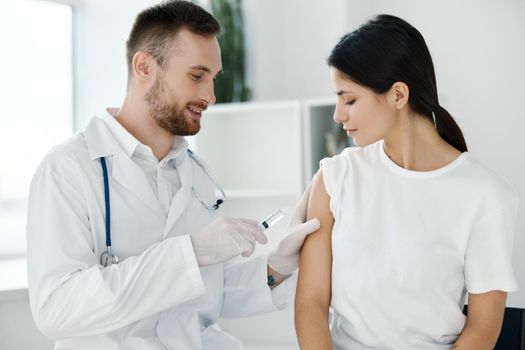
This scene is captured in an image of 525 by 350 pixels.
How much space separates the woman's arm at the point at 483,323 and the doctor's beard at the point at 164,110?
2.84ft

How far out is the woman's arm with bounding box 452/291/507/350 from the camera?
1456 mm

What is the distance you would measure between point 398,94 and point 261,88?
1825 mm

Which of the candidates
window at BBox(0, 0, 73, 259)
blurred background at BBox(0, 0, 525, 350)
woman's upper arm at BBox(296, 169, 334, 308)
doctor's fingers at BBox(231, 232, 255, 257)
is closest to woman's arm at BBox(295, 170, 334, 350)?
woman's upper arm at BBox(296, 169, 334, 308)

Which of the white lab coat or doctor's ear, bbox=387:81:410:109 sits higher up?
doctor's ear, bbox=387:81:410:109

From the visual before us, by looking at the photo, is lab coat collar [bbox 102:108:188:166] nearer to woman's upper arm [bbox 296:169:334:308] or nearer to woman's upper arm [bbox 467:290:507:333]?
woman's upper arm [bbox 296:169:334:308]

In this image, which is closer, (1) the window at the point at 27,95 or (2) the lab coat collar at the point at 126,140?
(2) the lab coat collar at the point at 126,140

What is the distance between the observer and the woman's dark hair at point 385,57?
59.3 inches

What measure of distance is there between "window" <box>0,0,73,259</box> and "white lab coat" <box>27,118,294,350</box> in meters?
1.12

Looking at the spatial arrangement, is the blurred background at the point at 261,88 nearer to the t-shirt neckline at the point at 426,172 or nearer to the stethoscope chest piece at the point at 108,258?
the stethoscope chest piece at the point at 108,258

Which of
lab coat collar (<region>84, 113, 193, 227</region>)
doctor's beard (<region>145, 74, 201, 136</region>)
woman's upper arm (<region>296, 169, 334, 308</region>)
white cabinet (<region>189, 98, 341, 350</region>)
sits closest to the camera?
woman's upper arm (<region>296, 169, 334, 308</region>)

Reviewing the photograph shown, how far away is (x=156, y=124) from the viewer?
1.84 metres

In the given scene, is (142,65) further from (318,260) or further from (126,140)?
(318,260)

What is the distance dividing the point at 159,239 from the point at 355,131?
58cm

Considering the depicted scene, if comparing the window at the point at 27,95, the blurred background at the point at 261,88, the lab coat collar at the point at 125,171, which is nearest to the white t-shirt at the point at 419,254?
the lab coat collar at the point at 125,171
